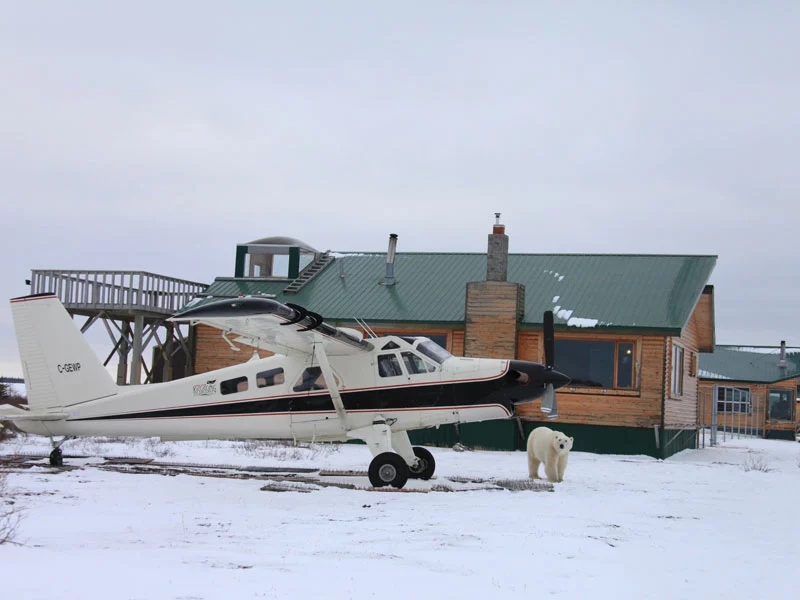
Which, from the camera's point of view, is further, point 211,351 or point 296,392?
point 211,351

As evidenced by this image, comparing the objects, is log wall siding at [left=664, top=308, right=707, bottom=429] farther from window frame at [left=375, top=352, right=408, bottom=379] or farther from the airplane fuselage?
window frame at [left=375, top=352, right=408, bottom=379]

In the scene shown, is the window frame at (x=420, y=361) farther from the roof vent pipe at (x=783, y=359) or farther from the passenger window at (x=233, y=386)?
the roof vent pipe at (x=783, y=359)

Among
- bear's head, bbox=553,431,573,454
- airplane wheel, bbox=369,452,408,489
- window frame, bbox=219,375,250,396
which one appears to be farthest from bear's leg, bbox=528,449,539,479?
window frame, bbox=219,375,250,396

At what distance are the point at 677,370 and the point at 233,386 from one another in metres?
15.9

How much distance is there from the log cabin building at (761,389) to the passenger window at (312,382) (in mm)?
34325

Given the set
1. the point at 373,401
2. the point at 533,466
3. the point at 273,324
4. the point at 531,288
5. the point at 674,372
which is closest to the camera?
the point at 273,324

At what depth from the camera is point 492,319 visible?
23.3 m

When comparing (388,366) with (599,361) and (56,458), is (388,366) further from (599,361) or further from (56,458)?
(599,361)

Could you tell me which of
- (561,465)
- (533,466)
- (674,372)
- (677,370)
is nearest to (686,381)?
(677,370)

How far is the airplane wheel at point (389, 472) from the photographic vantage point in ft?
42.4

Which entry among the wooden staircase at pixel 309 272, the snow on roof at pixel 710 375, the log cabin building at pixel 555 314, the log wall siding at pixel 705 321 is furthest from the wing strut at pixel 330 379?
the snow on roof at pixel 710 375

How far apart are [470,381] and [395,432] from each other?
1678 mm

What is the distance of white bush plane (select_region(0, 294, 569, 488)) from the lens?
13602 mm

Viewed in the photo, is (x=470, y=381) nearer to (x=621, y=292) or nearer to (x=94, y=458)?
(x=94, y=458)
